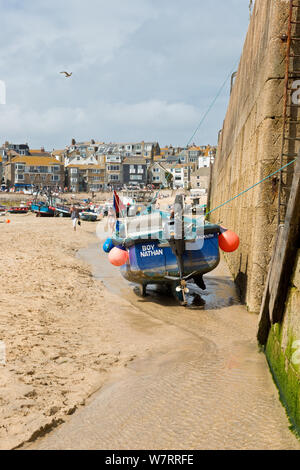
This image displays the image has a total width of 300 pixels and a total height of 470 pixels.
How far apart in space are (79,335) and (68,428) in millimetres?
3275

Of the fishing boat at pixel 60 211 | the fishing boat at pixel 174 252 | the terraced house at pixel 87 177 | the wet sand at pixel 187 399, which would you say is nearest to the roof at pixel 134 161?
the terraced house at pixel 87 177

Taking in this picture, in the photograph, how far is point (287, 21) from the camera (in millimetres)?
8203

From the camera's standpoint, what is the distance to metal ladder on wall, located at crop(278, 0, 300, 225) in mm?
8125

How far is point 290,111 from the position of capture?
8.29m

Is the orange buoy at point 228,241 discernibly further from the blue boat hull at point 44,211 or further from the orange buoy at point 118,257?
the blue boat hull at point 44,211

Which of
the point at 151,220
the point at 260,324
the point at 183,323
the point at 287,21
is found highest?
the point at 287,21

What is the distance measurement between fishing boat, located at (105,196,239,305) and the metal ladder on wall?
282 cm

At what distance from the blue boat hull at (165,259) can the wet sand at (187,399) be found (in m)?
2.06

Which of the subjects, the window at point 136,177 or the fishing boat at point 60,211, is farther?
A: the window at point 136,177

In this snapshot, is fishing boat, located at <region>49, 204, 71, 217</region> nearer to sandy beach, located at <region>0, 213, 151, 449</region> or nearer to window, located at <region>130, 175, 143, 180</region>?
sandy beach, located at <region>0, 213, 151, 449</region>

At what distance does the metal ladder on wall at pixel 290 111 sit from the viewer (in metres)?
8.12
